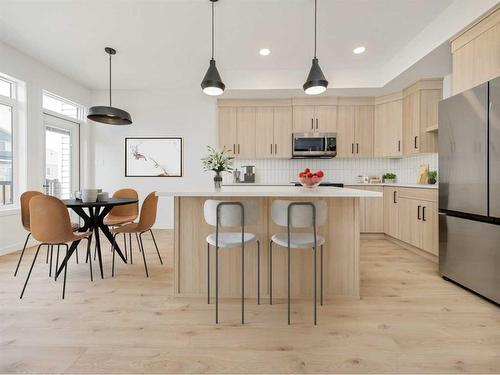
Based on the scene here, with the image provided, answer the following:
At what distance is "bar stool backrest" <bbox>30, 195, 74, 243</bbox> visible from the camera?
7.50ft

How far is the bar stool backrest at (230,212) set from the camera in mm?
1886

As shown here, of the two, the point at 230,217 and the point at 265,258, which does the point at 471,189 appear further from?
the point at 230,217

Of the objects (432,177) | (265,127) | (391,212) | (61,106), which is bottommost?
(391,212)

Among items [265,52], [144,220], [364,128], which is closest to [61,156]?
[144,220]

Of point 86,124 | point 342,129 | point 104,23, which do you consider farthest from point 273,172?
point 86,124

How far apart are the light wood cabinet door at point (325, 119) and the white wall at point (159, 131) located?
6.57 ft

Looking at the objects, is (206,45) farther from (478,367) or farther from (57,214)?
(478,367)

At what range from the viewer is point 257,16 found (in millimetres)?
2854

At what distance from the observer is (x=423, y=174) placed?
13.0 feet

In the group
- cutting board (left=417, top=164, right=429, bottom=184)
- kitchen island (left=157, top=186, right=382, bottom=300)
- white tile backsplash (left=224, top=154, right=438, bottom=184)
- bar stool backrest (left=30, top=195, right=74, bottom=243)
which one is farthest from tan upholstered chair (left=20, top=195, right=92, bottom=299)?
cutting board (left=417, top=164, right=429, bottom=184)

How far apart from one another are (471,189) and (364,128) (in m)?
2.58

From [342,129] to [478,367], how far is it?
387 cm

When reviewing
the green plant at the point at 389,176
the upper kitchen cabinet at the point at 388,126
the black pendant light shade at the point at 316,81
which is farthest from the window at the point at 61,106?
the green plant at the point at 389,176

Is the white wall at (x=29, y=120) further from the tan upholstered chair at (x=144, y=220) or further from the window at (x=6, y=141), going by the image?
the tan upholstered chair at (x=144, y=220)
